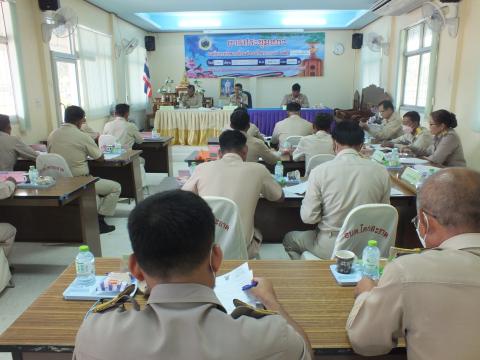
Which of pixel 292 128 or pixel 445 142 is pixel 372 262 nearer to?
pixel 445 142

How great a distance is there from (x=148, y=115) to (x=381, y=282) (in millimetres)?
9723

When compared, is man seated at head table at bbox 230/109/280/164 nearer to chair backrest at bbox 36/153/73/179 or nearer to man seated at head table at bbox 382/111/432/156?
chair backrest at bbox 36/153/73/179

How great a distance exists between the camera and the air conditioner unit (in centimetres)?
620

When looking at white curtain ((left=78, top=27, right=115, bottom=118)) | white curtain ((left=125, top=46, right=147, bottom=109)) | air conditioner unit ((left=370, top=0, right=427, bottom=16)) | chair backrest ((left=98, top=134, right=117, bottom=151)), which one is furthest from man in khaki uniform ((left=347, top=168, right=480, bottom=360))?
white curtain ((left=125, top=46, right=147, bottom=109))

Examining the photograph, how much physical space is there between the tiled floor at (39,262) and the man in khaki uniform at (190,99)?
480 cm

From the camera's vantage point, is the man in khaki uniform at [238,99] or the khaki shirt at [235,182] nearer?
the khaki shirt at [235,182]

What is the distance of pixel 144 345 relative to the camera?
2.27ft

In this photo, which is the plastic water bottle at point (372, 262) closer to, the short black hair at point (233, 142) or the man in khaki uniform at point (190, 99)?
the short black hair at point (233, 142)

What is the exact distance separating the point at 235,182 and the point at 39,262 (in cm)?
209

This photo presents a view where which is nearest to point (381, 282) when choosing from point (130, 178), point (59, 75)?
point (130, 178)

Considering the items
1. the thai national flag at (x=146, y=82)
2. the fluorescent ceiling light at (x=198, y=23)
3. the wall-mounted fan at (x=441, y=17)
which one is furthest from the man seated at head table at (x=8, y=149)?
the fluorescent ceiling light at (x=198, y=23)

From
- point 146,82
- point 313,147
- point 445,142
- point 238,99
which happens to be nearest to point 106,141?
point 313,147

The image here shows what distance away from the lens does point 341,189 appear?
2078 mm

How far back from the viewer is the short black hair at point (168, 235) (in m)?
0.74
